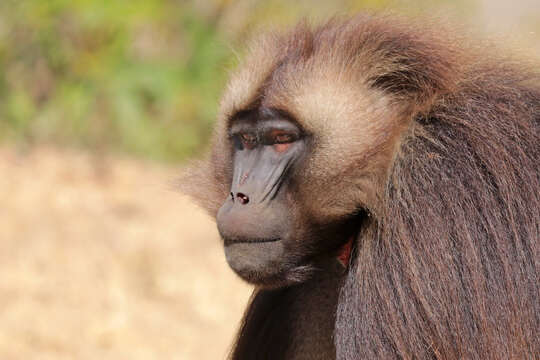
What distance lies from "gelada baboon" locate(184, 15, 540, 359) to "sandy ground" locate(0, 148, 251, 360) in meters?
2.68

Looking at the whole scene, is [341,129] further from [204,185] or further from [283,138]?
[204,185]

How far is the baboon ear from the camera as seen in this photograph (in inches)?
150

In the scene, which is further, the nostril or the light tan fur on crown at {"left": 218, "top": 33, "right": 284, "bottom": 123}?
the light tan fur on crown at {"left": 218, "top": 33, "right": 284, "bottom": 123}

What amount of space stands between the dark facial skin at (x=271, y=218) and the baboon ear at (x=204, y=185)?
29 centimetres

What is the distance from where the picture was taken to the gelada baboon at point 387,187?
3.09 m

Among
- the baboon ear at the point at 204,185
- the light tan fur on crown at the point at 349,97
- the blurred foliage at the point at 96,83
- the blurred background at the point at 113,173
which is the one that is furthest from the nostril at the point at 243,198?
the blurred foliage at the point at 96,83

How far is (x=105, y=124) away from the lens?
8922 mm

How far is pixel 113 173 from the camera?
28.1ft

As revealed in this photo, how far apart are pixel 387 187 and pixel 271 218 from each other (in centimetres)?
43

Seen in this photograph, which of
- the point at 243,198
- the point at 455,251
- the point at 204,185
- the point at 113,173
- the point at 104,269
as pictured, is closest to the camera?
the point at 455,251

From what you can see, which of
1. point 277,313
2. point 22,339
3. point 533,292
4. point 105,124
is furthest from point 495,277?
point 105,124

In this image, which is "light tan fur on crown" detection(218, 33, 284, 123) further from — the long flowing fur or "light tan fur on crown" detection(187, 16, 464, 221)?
the long flowing fur

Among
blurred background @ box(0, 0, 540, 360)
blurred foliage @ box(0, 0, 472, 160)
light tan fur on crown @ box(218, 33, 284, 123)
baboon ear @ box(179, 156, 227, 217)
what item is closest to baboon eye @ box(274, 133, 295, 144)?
light tan fur on crown @ box(218, 33, 284, 123)

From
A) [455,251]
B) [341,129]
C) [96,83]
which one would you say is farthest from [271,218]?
[96,83]
